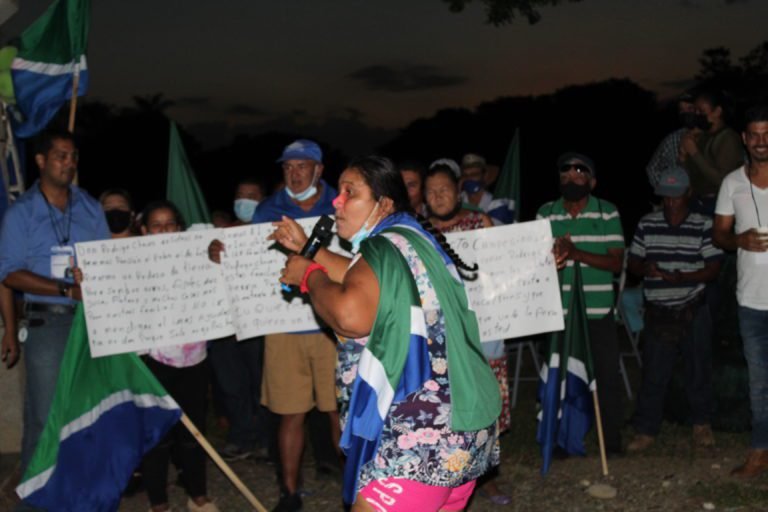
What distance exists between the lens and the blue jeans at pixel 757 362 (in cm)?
601

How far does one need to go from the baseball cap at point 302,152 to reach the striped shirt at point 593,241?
5.97ft

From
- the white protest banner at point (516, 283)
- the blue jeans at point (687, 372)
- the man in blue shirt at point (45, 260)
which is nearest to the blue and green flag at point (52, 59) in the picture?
the man in blue shirt at point (45, 260)

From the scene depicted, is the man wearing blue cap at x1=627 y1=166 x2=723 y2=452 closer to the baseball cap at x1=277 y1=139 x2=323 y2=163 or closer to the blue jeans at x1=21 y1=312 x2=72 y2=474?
the baseball cap at x1=277 y1=139 x2=323 y2=163

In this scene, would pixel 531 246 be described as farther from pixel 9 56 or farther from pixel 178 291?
pixel 9 56

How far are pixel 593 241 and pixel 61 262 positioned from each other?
366cm

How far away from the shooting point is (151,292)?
5.52 metres

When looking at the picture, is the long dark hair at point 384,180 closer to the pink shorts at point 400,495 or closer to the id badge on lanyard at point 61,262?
the pink shorts at point 400,495

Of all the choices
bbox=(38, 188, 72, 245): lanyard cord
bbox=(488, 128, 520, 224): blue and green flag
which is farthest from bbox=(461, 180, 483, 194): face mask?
bbox=(38, 188, 72, 245): lanyard cord

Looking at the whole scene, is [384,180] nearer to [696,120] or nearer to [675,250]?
[675,250]

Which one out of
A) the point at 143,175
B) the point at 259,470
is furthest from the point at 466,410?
the point at 143,175

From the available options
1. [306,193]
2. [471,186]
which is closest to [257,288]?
[306,193]

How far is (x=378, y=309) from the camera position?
3189 mm

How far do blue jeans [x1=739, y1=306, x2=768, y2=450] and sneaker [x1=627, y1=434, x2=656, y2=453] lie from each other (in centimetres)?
94

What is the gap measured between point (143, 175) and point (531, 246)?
106ft
